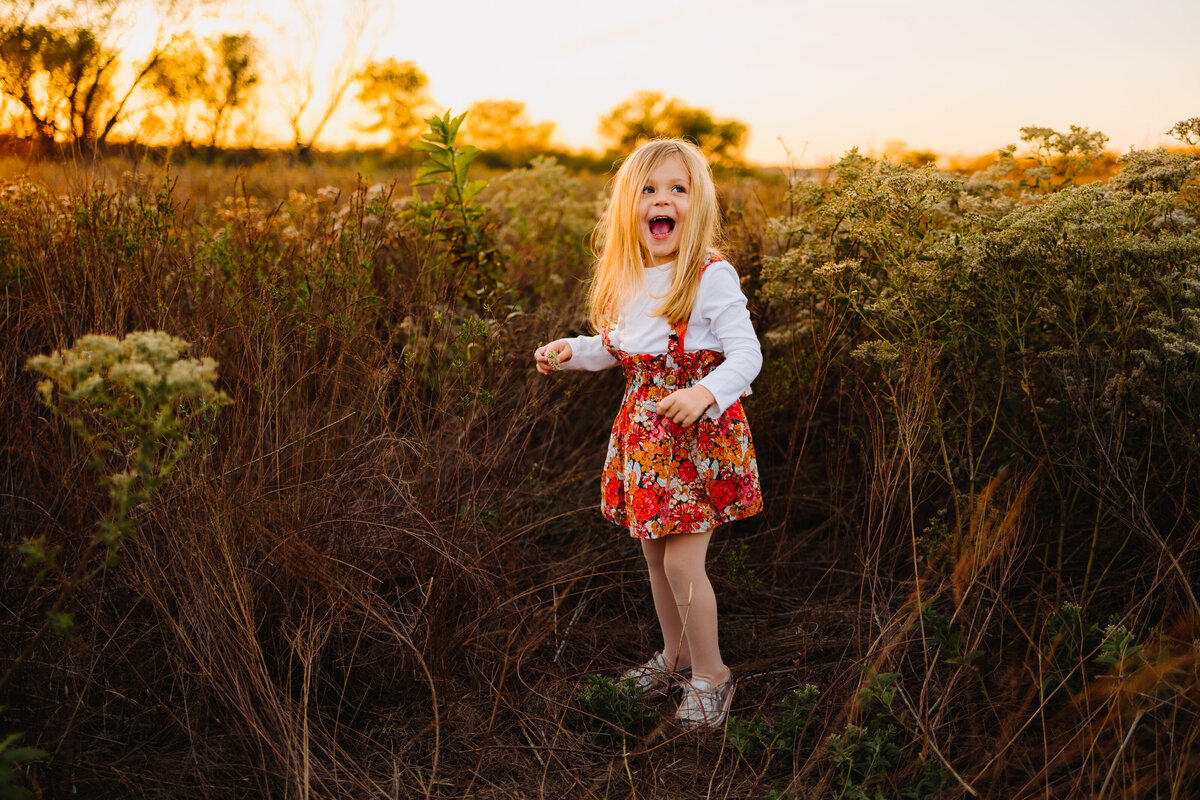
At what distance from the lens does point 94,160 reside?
312 cm

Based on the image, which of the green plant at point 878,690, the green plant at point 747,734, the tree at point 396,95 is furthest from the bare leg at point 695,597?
the tree at point 396,95

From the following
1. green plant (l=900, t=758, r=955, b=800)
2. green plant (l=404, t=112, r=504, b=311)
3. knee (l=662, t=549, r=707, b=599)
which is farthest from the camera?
green plant (l=404, t=112, r=504, b=311)

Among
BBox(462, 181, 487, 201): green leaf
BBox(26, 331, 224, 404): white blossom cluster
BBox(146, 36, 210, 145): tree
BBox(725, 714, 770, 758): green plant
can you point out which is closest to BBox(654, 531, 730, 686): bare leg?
BBox(725, 714, 770, 758): green plant

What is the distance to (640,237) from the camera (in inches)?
92.9

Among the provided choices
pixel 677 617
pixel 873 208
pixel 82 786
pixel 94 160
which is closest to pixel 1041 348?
pixel 873 208

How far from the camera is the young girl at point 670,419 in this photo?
7.23 ft

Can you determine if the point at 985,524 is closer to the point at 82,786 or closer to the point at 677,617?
the point at 677,617

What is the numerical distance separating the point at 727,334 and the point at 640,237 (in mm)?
441

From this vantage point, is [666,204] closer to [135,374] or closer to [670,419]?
[670,419]

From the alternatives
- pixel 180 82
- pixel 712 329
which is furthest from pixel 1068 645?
pixel 180 82

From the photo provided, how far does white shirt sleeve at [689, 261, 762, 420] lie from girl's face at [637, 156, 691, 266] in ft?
0.51

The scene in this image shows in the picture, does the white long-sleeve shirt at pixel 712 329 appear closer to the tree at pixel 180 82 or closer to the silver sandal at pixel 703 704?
the silver sandal at pixel 703 704

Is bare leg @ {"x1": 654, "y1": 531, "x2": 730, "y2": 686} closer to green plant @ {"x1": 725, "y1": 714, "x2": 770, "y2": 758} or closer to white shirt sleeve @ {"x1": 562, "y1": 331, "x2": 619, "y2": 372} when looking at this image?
green plant @ {"x1": 725, "y1": 714, "x2": 770, "y2": 758}

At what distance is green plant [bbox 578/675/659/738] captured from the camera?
84.3 inches
